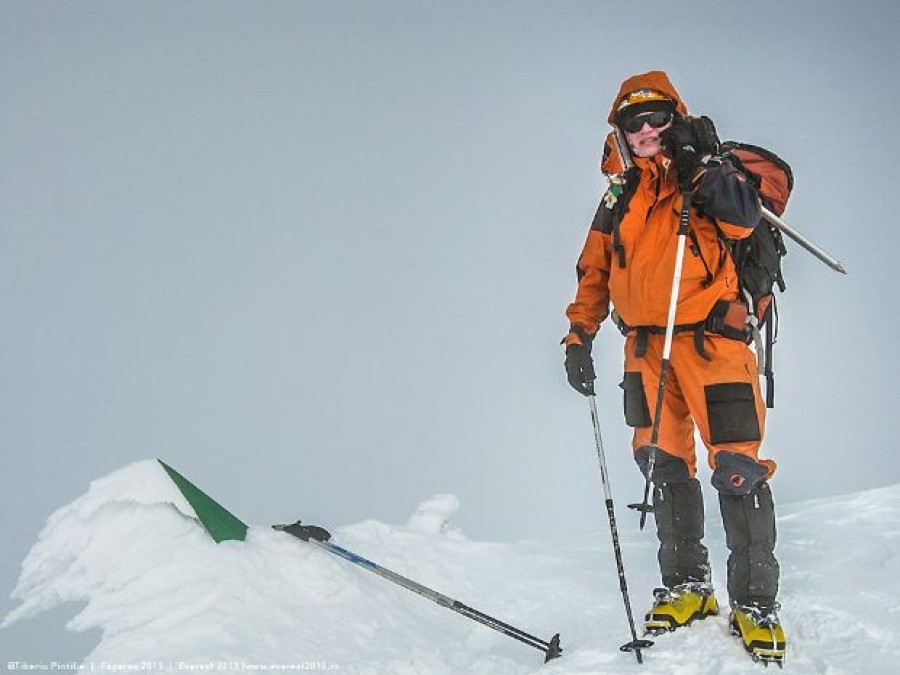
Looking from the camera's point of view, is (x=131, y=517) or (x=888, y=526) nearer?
(x=131, y=517)

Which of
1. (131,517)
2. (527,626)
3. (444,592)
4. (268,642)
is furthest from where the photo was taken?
(444,592)

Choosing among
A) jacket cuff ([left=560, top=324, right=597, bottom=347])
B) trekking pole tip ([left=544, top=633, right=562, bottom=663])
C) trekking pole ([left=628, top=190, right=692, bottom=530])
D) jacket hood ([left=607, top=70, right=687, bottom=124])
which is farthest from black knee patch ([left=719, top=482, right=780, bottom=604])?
jacket hood ([left=607, top=70, right=687, bottom=124])

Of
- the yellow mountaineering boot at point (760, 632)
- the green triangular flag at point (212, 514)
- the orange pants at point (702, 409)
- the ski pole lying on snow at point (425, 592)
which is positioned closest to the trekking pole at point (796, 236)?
the orange pants at point (702, 409)

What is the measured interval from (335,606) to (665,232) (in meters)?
2.49

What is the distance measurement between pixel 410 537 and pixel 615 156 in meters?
3.09

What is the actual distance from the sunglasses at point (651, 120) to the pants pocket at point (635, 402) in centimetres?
125

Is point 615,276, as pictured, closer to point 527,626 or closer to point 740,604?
point 740,604

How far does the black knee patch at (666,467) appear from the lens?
4102mm

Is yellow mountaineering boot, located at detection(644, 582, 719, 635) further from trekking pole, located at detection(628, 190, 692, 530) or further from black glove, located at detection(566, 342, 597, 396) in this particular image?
black glove, located at detection(566, 342, 597, 396)

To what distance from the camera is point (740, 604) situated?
3674 mm

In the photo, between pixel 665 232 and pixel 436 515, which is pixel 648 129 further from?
pixel 436 515

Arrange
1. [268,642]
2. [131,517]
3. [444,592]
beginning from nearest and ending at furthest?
Result: [268,642], [131,517], [444,592]

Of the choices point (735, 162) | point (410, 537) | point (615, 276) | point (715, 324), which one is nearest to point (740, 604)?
point (715, 324)

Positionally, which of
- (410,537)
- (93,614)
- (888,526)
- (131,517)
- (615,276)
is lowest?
(888,526)
